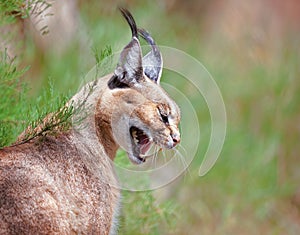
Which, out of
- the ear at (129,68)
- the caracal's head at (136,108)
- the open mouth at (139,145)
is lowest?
the open mouth at (139,145)

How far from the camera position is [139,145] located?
13.1ft

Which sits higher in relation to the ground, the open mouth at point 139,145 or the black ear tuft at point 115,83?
the black ear tuft at point 115,83

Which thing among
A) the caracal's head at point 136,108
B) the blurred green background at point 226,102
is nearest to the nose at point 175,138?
the caracal's head at point 136,108

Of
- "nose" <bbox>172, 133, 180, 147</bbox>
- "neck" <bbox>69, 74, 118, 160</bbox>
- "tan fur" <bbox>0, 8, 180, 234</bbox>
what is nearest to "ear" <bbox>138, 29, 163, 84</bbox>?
"tan fur" <bbox>0, 8, 180, 234</bbox>

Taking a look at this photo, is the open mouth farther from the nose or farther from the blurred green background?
the blurred green background

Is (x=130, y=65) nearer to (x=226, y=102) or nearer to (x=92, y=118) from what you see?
(x=92, y=118)

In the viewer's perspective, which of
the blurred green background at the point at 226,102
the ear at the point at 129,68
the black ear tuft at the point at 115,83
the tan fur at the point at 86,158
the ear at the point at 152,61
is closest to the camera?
the tan fur at the point at 86,158

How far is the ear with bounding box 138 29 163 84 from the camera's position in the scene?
412 cm

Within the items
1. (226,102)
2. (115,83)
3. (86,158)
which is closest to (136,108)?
(115,83)

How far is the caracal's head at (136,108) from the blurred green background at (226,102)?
3.72 ft

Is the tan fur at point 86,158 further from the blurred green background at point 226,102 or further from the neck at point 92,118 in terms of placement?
the blurred green background at point 226,102

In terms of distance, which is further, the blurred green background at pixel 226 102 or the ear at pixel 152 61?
the blurred green background at pixel 226 102

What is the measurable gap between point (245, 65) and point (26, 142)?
634 cm

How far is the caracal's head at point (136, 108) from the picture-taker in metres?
3.81
